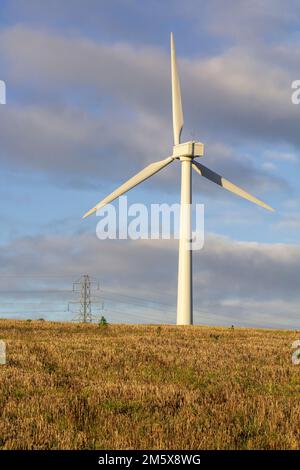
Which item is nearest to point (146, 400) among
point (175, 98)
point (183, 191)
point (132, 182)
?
point (132, 182)

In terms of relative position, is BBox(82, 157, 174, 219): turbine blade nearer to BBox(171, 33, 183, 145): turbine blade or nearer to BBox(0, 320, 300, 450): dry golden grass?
BBox(171, 33, 183, 145): turbine blade

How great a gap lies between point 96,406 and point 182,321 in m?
57.3

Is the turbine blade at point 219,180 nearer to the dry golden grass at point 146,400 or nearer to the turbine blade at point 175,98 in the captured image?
the turbine blade at point 175,98

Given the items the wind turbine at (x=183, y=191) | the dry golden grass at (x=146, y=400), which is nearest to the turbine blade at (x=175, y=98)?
the wind turbine at (x=183, y=191)

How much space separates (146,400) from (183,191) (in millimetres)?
59530

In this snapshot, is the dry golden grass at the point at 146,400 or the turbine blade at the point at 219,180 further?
the turbine blade at the point at 219,180

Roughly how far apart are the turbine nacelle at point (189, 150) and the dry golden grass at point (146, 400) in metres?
48.3

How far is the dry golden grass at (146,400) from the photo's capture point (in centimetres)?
1209

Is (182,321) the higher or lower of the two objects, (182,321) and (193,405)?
the higher

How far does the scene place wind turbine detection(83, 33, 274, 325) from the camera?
73.2 metres

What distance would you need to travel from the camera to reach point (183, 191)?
75.1 meters

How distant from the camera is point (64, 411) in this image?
14.8m
